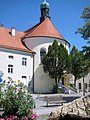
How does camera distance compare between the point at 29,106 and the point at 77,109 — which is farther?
the point at 29,106

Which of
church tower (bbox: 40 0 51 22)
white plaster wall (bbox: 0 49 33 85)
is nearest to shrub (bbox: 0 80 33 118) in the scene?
white plaster wall (bbox: 0 49 33 85)

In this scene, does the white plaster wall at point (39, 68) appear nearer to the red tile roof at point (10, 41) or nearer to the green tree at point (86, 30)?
the red tile roof at point (10, 41)

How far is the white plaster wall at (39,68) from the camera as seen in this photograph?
131ft

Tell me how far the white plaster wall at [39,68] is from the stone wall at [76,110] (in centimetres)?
3310

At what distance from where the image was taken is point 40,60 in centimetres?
4075

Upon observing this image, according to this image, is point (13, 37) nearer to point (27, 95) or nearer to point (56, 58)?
A: point (56, 58)

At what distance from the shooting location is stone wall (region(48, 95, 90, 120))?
631 centimetres

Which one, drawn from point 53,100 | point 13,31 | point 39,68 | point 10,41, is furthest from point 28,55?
point 53,100

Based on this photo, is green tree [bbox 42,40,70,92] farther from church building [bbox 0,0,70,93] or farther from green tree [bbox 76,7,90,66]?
green tree [bbox 76,7,90,66]

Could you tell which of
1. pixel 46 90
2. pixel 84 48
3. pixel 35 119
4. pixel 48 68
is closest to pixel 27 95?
pixel 35 119

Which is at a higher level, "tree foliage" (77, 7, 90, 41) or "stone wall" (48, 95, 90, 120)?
"tree foliage" (77, 7, 90, 41)

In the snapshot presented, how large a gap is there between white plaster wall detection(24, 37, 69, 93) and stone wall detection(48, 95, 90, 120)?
109 feet

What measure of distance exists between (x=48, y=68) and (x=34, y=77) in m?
3.49

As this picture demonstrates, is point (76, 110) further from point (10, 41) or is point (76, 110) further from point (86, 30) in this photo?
point (10, 41)
